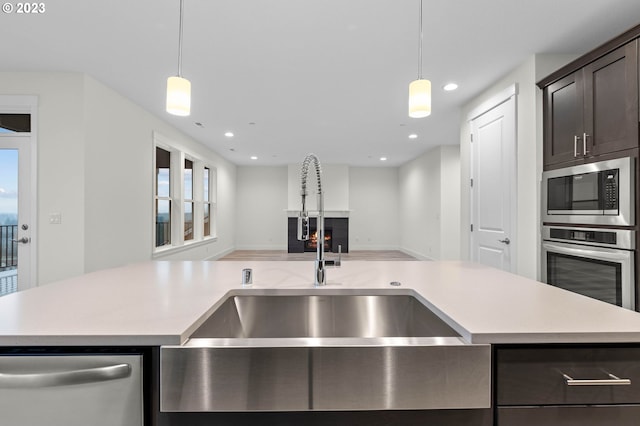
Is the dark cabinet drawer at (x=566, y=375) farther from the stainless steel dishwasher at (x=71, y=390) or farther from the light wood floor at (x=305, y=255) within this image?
the light wood floor at (x=305, y=255)

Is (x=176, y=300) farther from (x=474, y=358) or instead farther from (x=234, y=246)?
(x=234, y=246)

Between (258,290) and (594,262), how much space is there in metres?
2.28

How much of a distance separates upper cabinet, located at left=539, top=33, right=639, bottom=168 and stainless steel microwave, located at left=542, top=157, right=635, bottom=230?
111 millimetres

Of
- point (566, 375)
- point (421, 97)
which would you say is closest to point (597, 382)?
point (566, 375)

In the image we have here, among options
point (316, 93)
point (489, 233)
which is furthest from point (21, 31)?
point (489, 233)

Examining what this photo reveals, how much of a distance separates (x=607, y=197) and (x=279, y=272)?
218 cm

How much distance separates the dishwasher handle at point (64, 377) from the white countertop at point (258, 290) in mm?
60

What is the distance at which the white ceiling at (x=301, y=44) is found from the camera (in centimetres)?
225

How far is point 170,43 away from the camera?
2.70m

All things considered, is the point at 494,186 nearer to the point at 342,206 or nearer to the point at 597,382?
the point at 597,382

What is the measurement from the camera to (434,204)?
7.06 meters

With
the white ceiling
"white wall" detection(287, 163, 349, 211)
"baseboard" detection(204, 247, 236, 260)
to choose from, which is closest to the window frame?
"baseboard" detection(204, 247, 236, 260)

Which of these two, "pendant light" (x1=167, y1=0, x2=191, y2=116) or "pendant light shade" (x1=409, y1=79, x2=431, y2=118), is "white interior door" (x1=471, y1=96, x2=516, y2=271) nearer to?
"pendant light shade" (x1=409, y1=79, x2=431, y2=118)

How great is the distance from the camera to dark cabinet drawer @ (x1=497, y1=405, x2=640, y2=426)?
0.76 m
